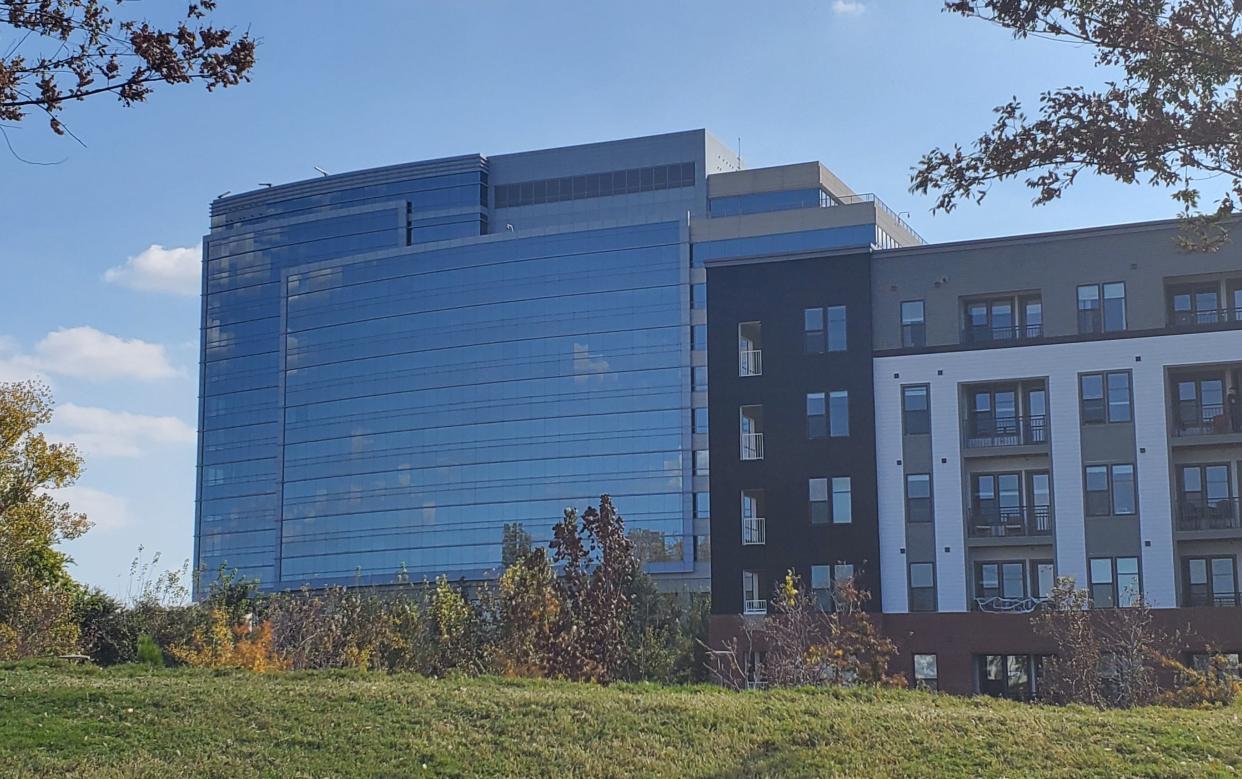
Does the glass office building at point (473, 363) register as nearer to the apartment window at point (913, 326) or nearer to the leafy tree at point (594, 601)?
the apartment window at point (913, 326)

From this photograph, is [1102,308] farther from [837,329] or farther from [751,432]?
[751,432]

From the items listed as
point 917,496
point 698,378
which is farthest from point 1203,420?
point 698,378

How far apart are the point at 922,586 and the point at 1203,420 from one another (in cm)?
997

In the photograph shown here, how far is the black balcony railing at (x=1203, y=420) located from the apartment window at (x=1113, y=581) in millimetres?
4357

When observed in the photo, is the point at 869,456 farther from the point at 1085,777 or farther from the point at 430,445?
the point at 430,445

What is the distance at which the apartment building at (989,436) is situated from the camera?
154 ft

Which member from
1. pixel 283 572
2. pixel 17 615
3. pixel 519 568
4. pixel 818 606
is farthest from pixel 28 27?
pixel 283 572

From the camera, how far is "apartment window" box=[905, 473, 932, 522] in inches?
1949

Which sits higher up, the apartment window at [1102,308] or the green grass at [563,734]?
the apartment window at [1102,308]

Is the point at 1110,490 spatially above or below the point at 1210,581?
above

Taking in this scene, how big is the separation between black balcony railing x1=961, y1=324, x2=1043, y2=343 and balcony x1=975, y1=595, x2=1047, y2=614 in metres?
8.14

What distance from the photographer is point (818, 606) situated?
157 feet

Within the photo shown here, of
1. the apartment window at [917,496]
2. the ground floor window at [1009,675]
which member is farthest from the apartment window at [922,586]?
the ground floor window at [1009,675]

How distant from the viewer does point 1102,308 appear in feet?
158
